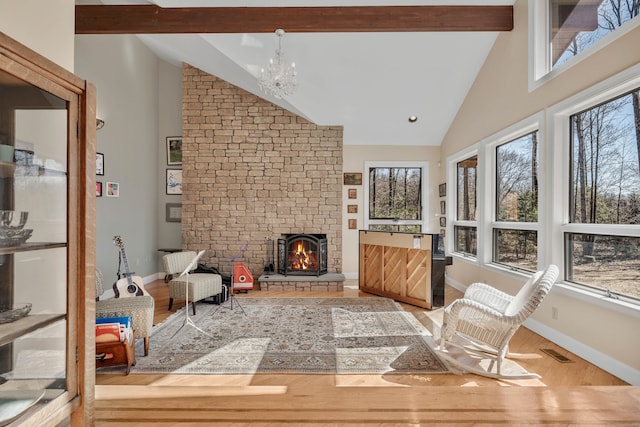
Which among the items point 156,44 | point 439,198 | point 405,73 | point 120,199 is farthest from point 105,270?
point 439,198

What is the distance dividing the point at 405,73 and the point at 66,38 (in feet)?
14.7

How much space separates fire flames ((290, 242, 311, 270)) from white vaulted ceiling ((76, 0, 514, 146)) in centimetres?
225

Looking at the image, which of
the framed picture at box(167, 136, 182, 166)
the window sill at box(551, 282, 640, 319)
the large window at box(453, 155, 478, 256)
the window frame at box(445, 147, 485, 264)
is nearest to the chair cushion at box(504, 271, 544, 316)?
the window sill at box(551, 282, 640, 319)

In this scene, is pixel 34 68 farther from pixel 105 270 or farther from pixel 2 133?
pixel 105 270

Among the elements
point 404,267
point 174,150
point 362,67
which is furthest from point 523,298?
point 174,150

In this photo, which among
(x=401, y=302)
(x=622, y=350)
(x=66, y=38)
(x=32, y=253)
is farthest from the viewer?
(x=401, y=302)

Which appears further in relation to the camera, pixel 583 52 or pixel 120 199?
pixel 120 199

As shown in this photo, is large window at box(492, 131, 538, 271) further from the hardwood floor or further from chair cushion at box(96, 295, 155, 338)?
chair cushion at box(96, 295, 155, 338)

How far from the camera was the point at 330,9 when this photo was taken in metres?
3.87

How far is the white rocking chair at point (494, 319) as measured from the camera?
2.58 m

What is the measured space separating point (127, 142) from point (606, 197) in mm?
6340

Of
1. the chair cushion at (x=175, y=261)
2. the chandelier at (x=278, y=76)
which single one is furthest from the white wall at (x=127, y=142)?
the chandelier at (x=278, y=76)

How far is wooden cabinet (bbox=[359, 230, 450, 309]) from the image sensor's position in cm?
460

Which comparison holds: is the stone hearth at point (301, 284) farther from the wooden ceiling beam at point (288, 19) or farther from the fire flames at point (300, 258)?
the wooden ceiling beam at point (288, 19)
